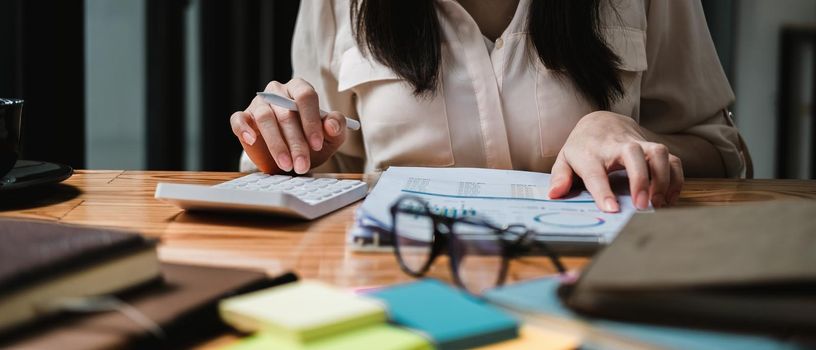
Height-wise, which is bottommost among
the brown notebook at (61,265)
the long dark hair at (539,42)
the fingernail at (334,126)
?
the brown notebook at (61,265)

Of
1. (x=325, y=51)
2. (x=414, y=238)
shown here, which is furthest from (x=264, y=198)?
(x=325, y=51)

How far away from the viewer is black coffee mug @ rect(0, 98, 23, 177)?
805 mm

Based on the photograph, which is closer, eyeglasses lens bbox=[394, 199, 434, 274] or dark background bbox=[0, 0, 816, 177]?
eyeglasses lens bbox=[394, 199, 434, 274]

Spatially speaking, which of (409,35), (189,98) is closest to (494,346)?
(409,35)

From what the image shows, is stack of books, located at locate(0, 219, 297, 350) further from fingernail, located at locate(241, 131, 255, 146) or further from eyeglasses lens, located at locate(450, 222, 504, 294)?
fingernail, located at locate(241, 131, 255, 146)

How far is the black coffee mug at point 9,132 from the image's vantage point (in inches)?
31.7

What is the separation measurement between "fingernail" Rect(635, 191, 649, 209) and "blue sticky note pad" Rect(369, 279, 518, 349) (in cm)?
34

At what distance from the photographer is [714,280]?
353mm

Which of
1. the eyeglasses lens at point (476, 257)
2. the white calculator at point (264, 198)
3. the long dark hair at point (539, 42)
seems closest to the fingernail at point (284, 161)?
the white calculator at point (264, 198)

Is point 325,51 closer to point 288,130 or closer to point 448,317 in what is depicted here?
point 288,130

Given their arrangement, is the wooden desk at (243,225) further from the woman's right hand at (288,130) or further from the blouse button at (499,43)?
the blouse button at (499,43)

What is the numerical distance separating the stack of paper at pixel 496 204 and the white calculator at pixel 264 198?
47 mm

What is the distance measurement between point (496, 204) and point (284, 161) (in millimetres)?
326

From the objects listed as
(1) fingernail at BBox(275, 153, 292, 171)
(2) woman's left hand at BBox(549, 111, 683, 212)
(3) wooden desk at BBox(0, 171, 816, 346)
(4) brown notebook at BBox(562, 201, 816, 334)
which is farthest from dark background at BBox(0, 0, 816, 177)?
(4) brown notebook at BBox(562, 201, 816, 334)
